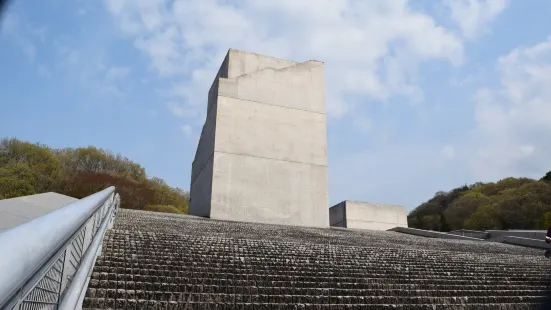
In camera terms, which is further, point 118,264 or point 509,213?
point 509,213

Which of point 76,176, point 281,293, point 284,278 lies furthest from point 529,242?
point 76,176

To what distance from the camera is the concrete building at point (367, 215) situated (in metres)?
22.4

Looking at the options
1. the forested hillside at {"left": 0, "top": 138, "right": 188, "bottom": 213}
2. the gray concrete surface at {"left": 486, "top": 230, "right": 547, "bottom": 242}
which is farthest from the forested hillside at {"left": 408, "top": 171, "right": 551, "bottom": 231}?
the forested hillside at {"left": 0, "top": 138, "right": 188, "bottom": 213}

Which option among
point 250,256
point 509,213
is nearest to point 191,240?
point 250,256

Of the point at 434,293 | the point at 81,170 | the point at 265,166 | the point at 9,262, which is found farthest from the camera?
the point at 81,170

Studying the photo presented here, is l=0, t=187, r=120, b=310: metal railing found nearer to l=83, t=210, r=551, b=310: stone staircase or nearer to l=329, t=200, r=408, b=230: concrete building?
l=83, t=210, r=551, b=310: stone staircase

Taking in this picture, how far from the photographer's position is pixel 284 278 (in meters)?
4.63

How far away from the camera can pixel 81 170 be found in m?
31.0

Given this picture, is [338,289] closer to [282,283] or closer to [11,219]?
[282,283]

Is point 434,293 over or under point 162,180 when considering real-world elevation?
under

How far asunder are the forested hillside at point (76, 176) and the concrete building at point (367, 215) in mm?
12975

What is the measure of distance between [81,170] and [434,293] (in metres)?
30.6

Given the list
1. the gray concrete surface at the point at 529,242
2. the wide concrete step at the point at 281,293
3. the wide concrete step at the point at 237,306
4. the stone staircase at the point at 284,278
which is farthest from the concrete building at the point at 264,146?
the wide concrete step at the point at 237,306

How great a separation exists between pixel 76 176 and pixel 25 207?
1938cm
